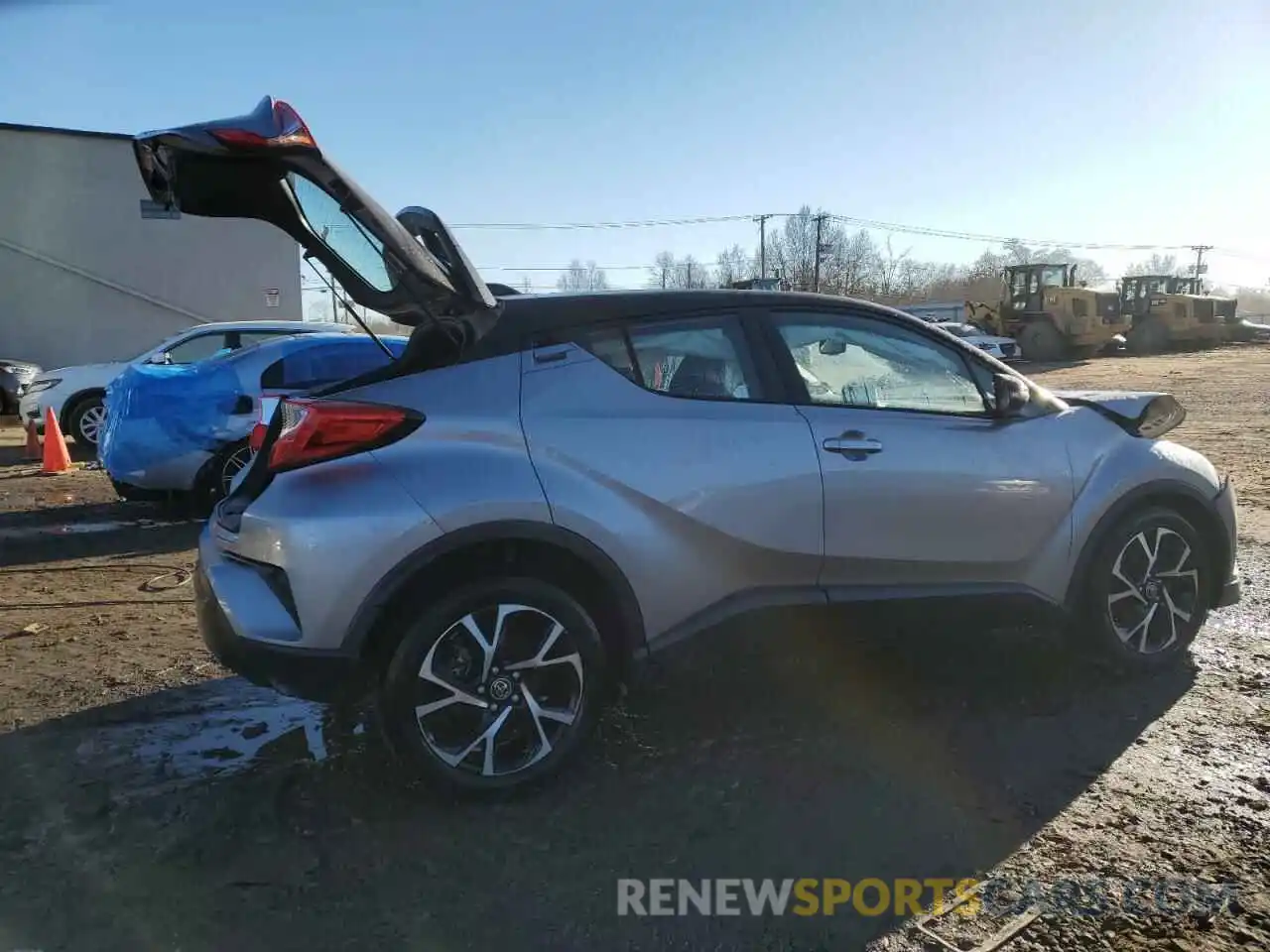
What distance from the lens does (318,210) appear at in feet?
10.7

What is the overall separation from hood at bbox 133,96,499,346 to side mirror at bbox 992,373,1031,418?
2099mm

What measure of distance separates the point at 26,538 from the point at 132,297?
19663 mm

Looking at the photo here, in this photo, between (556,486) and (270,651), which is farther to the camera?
(556,486)

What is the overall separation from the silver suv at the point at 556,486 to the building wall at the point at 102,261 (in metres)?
22.8

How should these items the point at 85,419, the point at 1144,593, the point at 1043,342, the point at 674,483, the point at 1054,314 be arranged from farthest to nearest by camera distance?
the point at 1043,342 → the point at 1054,314 → the point at 85,419 → the point at 1144,593 → the point at 674,483

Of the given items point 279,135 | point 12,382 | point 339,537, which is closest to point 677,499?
point 339,537

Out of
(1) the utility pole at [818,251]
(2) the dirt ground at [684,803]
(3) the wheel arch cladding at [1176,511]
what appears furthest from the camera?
(1) the utility pole at [818,251]

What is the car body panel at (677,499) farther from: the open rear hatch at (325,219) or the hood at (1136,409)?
the hood at (1136,409)

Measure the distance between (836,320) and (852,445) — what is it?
1.89 ft

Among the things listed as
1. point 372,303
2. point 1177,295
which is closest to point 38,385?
point 372,303

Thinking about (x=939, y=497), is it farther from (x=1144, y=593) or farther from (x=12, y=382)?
(x=12, y=382)

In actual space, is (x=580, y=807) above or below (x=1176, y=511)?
below

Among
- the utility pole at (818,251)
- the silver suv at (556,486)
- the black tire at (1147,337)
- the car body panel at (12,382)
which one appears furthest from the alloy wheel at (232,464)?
the utility pole at (818,251)

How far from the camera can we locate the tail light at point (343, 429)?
3.20 meters
